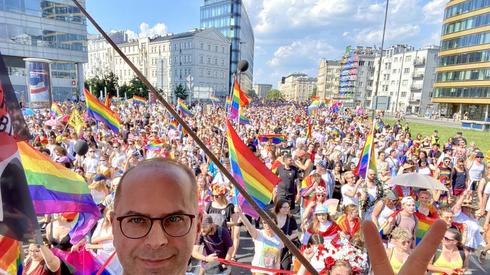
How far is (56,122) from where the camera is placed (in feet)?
42.5

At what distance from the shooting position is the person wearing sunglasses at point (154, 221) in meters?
1.13

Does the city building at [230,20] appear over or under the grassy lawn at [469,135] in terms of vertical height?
over

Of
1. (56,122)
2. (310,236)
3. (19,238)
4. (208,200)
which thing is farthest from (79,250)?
(56,122)

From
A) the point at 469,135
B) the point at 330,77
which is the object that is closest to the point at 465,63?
the point at 469,135

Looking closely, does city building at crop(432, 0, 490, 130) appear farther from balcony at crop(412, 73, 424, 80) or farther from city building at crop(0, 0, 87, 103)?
city building at crop(0, 0, 87, 103)

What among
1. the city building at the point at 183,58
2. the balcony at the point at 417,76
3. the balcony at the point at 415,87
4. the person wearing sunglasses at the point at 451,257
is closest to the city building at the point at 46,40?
the city building at the point at 183,58

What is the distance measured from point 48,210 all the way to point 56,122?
12043 millimetres

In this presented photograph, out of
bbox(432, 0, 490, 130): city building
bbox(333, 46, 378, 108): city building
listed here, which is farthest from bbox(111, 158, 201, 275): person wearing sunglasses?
bbox(333, 46, 378, 108): city building

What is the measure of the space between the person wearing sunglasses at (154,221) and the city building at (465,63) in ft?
207

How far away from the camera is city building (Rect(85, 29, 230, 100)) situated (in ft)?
271

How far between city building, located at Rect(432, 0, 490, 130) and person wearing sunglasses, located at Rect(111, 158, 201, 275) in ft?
207

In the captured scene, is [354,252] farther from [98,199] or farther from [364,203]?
[98,199]

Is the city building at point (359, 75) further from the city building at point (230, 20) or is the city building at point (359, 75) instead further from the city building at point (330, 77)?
the city building at point (230, 20)

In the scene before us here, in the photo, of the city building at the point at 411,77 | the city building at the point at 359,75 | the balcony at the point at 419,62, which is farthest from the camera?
the city building at the point at 359,75
